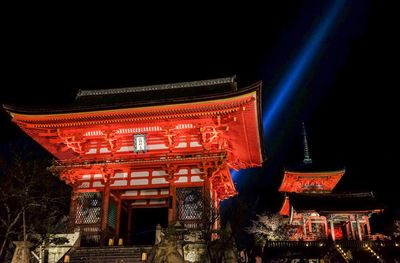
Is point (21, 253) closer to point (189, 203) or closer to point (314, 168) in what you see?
point (189, 203)

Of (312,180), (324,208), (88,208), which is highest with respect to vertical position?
(312,180)

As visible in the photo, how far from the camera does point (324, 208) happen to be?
24.0 meters

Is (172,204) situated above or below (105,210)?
above

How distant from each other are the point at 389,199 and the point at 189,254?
3964 centimetres

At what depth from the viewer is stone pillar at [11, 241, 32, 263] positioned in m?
13.0

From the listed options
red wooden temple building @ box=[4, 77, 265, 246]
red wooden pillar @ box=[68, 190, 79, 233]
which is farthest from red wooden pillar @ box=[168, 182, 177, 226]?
red wooden pillar @ box=[68, 190, 79, 233]

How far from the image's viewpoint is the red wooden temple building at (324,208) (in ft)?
76.9

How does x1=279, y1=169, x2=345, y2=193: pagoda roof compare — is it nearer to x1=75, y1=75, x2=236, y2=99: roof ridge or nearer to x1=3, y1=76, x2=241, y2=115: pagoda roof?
x1=75, y1=75, x2=236, y2=99: roof ridge

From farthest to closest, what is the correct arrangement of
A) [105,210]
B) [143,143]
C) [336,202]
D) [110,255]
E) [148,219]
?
1. [148,219]
2. [336,202]
3. [143,143]
4. [105,210]
5. [110,255]

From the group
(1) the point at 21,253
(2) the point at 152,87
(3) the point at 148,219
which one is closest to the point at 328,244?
(1) the point at 21,253

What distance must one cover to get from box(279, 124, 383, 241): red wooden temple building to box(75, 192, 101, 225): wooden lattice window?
12.9 meters

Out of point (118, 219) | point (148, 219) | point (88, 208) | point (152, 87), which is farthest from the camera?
point (148, 219)

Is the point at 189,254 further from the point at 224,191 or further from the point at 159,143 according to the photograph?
the point at 224,191

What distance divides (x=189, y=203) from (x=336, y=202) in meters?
13.5
